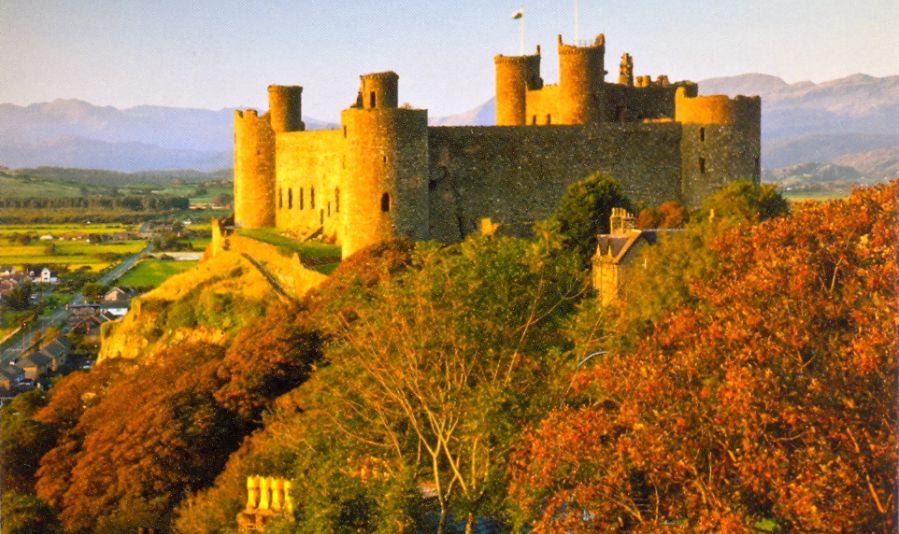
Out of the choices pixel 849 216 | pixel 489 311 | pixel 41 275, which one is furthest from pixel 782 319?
pixel 41 275

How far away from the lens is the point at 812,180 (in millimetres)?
100250

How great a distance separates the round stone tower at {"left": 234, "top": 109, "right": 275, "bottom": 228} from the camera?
5028cm

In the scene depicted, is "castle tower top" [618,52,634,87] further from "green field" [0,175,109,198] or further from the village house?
"green field" [0,175,109,198]

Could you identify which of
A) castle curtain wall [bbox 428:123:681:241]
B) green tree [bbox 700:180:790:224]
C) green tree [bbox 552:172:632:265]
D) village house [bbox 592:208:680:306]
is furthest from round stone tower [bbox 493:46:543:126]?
village house [bbox 592:208:680:306]

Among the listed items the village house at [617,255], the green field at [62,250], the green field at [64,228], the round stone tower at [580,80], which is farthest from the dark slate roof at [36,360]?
the green field at [64,228]

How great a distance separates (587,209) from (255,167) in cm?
1483

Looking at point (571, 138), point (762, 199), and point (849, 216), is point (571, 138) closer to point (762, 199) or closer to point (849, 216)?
point (762, 199)

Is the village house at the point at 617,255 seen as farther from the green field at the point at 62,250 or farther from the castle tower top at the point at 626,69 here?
the green field at the point at 62,250

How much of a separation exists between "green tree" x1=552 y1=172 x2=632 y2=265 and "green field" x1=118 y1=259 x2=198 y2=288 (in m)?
58.2

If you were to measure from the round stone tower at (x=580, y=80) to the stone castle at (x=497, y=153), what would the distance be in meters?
0.03

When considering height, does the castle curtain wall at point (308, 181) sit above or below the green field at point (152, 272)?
above

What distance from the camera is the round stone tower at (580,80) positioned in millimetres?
45781

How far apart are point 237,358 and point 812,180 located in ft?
→ 241

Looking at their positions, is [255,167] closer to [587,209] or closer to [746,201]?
[587,209]
